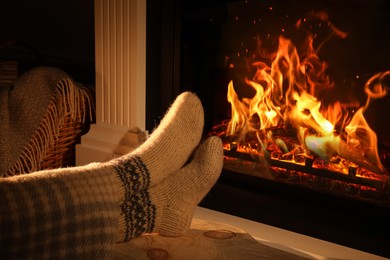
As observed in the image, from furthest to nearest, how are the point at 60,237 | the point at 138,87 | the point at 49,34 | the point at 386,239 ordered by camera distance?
the point at 49,34 < the point at 138,87 < the point at 386,239 < the point at 60,237

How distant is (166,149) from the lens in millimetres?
1022

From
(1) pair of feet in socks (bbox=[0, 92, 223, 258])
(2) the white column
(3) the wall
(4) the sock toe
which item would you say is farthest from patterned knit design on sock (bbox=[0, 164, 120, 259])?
(3) the wall

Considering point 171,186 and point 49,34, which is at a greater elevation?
point 49,34

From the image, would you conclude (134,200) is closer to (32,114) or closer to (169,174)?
(169,174)

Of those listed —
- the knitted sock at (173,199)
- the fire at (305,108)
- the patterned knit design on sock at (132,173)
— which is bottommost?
the knitted sock at (173,199)

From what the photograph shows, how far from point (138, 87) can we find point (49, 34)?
962 millimetres

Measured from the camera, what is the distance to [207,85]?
1247mm

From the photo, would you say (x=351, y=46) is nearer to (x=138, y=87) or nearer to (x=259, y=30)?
(x=259, y=30)

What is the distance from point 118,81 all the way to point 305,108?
52cm

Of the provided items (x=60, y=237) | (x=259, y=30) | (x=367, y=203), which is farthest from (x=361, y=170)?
(x=60, y=237)

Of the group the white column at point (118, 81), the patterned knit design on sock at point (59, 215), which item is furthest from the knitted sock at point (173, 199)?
the white column at point (118, 81)

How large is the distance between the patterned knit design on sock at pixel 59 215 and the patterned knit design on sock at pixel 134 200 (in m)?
0.06

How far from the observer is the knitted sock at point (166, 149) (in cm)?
89

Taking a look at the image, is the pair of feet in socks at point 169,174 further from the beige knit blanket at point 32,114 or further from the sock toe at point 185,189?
the beige knit blanket at point 32,114
